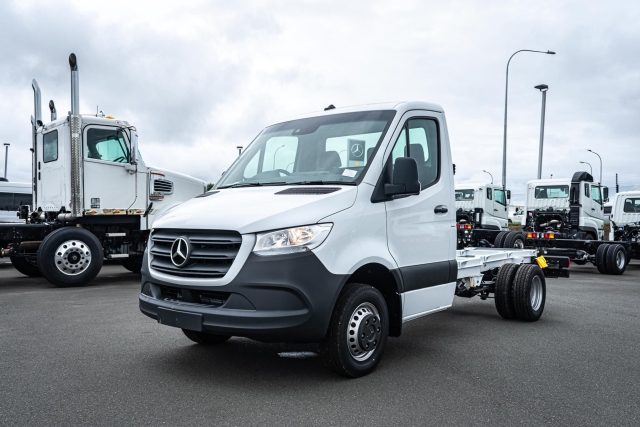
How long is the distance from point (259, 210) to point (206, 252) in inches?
20.5

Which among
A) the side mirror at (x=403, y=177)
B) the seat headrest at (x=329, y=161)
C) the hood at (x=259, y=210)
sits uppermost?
the seat headrest at (x=329, y=161)

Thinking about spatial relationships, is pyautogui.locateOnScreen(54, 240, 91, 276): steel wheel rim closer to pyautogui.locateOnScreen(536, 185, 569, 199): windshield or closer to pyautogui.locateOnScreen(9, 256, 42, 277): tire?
pyautogui.locateOnScreen(9, 256, 42, 277): tire

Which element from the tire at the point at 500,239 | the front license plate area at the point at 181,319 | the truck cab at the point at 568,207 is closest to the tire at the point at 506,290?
the front license plate area at the point at 181,319

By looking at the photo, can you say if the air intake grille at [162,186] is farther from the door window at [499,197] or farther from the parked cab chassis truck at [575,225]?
the door window at [499,197]

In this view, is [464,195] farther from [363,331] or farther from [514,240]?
[363,331]

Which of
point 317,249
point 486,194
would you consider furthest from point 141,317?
point 486,194

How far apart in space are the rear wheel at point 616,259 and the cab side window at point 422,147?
1138 centimetres

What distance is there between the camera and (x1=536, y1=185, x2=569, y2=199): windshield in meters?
19.4

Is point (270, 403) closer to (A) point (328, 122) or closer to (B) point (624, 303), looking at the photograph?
(A) point (328, 122)

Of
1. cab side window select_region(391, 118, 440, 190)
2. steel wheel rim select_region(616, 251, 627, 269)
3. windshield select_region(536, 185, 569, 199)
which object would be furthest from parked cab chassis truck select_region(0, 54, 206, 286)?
windshield select_region(536, 185, 569, 199)

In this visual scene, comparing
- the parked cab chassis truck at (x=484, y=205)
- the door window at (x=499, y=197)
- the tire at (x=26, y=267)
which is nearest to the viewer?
the tire at (x=26, y=267)

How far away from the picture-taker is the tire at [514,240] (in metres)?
18.1

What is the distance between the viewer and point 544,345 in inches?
238

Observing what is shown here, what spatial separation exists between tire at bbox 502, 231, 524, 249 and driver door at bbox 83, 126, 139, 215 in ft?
37.9
